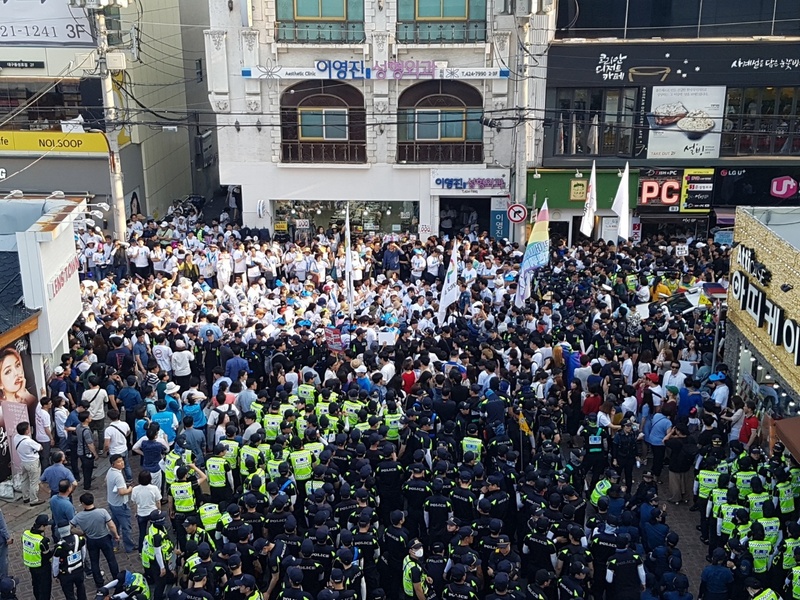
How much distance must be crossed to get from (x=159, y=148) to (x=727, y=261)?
780 inches

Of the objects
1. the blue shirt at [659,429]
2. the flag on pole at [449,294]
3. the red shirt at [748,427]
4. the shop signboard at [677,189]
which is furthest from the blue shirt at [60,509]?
the shop signboard at [677,189]

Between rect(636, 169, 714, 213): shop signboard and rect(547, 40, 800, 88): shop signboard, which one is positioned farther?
rect(636, 169, 714, 213): shop signboard

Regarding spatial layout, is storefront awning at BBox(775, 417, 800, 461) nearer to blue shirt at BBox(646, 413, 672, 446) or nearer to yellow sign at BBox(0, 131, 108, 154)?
blue shirt at BBox(646, 413, 672, 446)

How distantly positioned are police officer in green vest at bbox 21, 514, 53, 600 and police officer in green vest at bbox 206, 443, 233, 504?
7.51 feet

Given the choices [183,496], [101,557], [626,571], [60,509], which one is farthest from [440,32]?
[626,571]

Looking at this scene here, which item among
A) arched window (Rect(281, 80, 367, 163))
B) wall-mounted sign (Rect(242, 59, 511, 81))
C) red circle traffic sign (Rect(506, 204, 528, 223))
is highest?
wall-mounted sign (Rect(242, 59, 511, 81))

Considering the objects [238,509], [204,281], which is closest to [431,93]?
[204,281]

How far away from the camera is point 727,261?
75.7 feet

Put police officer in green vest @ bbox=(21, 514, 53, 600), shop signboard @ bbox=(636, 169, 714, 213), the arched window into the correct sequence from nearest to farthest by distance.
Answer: police officer in green vest @ bbox=(21, 514, 53, 600) < shop signboard @ bbox=(636, 169, 714, 213) < the arched window

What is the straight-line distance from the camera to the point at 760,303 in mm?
16047

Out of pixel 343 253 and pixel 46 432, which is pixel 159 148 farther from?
pixel 46 432

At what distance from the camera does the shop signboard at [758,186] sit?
28297 millimetres

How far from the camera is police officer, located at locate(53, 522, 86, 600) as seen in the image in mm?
11883

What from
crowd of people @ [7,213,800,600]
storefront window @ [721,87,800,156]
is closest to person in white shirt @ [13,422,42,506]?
crowd of people @ [7,213,800,600]
